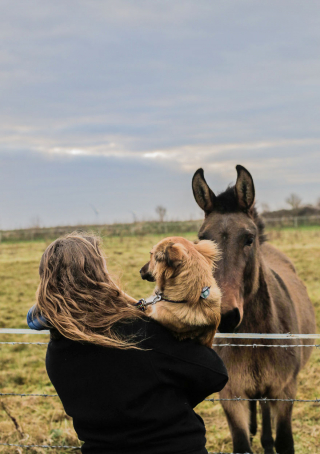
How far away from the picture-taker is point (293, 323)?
12.8ft

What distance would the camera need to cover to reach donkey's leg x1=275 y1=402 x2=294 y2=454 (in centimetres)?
355

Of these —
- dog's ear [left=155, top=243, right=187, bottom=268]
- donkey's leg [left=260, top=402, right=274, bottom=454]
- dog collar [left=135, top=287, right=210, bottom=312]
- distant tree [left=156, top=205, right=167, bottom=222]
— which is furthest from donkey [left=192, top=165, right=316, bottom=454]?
distant tree [left=156, top=205, right=167, bottom=222]

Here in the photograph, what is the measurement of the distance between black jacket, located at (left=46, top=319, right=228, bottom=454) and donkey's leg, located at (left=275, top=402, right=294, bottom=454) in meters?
2.08

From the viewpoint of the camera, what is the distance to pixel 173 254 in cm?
160

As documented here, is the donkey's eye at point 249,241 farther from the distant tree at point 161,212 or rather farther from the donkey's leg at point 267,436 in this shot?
the distant tree at point 161,212

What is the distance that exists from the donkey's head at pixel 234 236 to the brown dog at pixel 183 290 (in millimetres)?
1301

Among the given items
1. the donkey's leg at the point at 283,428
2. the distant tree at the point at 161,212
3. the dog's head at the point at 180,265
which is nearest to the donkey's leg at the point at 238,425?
the donkey's leg at the point at 283,428

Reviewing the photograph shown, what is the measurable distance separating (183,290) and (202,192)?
222cm

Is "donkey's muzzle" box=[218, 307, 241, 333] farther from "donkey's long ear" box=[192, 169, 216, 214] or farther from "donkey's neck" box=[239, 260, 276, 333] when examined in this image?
"donkey's long ear" box=[192, 169, 216, 214]

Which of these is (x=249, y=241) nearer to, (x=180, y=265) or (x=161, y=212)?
(x=180, y=265)

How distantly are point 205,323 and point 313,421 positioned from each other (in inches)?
165

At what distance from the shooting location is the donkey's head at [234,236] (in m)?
3.12

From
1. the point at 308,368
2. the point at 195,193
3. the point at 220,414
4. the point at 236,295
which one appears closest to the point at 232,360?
the point at 236,295

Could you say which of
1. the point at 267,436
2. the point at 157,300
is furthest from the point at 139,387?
the point at 267,436
